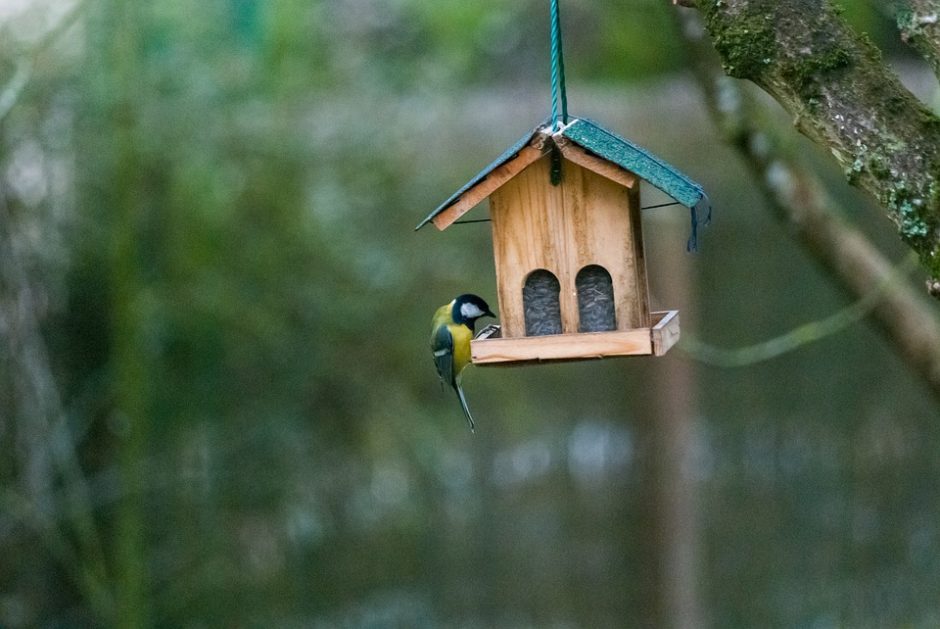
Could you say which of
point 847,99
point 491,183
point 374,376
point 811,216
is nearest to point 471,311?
point 491,183

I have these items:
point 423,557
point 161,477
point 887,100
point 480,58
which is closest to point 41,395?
point 161,477

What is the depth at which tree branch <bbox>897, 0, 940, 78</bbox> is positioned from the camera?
1.48 metres

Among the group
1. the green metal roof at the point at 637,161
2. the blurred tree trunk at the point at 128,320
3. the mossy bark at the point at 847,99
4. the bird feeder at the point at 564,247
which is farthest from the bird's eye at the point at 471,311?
the blurred tree trunk at the point at 128,320

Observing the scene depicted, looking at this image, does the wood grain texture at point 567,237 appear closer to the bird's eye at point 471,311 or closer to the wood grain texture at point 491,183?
the wood grain texture at point 491,183

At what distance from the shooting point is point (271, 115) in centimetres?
368

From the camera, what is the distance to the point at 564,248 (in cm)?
195

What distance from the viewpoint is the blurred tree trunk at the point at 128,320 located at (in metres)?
3.27

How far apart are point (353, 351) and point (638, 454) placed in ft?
4.15

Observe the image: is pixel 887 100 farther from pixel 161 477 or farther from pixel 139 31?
pixel 161 477

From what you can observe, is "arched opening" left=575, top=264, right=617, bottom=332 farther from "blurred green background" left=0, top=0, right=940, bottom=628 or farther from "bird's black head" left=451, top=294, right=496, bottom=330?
"blurred green background" left=0, top=0, right=940, bottom=628

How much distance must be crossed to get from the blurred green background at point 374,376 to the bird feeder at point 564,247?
3.38 feet

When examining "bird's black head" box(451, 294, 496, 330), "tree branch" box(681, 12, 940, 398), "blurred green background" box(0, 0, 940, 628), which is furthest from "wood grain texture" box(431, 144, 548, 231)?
"tree branch" box(681, 12, 940, 398)

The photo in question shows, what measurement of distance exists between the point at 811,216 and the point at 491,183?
134cm

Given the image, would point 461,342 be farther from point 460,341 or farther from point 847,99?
point 847,99
